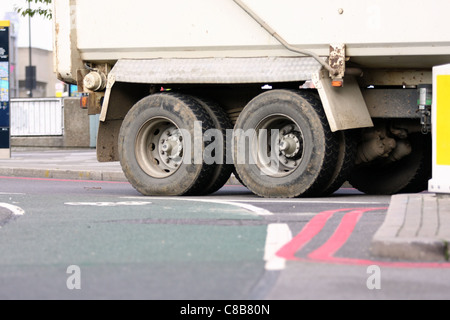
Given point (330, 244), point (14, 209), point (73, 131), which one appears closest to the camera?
point (330, 244)

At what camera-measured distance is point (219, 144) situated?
42.2 ft

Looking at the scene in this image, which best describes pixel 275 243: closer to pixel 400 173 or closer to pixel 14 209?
pixel 14 209

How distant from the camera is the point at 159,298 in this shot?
5871 millimetres

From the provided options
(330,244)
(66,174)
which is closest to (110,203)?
(330,244)

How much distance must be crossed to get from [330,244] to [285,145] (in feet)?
15.4

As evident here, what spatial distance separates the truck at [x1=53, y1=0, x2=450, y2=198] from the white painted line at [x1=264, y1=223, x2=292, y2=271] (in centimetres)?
322

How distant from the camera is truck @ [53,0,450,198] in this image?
11883 millimetres

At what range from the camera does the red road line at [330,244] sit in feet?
22.8

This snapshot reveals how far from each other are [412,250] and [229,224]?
7.59 feet

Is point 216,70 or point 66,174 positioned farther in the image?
point 66,174

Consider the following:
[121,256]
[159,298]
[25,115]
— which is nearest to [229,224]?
[121,256]

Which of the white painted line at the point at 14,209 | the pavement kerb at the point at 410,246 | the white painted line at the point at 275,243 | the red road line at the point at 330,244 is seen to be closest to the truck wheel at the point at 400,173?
the red road line at the point at 330,244

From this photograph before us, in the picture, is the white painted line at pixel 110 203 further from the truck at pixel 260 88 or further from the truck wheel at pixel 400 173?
the truck wheel at pixel 400 173

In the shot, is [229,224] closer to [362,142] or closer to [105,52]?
[362,142]
